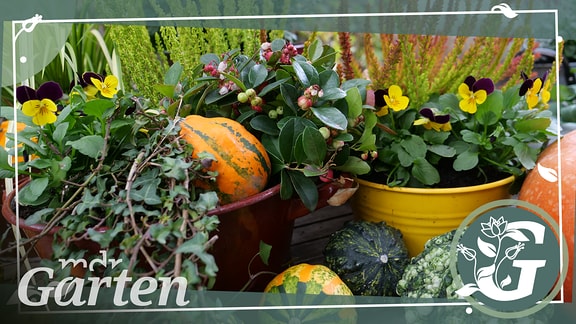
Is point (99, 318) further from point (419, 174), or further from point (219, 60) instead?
point (419, 174)

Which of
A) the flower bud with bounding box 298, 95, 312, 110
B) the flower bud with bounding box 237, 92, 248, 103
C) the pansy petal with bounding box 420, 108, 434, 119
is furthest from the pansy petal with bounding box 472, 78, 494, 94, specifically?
the flower bud with bounding box 237, 92, 248, 103

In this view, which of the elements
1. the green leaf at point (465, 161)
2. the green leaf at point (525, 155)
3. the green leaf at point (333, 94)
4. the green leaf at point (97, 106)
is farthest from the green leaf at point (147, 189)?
the green leaf at point (525, 155)

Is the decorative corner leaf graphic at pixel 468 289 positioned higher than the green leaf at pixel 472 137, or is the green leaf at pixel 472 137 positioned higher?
the green leaf at pixel 472 137

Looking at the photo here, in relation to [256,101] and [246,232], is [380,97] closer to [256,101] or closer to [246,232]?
[256,101]

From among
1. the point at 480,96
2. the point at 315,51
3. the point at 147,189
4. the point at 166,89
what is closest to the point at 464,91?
the point at 480,96

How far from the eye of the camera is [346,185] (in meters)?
1.16

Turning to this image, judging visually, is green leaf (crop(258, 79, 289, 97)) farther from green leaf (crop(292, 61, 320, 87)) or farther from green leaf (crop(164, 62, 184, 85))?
green leaf (crop(164, 62, 184, 85))

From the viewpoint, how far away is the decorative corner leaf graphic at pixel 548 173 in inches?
45.9

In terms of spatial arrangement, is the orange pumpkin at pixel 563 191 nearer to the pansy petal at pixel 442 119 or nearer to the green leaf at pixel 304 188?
the pansy petal at pixel 442 119

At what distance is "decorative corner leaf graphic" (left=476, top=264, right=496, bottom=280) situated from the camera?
104cm

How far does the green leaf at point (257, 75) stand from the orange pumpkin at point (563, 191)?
64 cm

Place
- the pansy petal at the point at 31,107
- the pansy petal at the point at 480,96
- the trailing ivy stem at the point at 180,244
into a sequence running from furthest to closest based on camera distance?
1. the pansy petal at the point at 480,96
2. the pansy petal at the point at 31,107
3. the trailing ivy stem at the point at 180,244

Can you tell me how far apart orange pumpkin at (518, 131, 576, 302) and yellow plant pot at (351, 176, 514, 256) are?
0.29 ft

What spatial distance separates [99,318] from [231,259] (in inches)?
10.8
